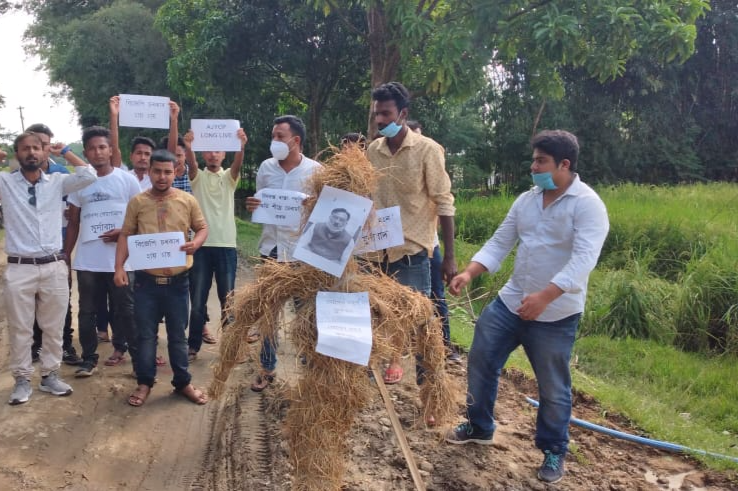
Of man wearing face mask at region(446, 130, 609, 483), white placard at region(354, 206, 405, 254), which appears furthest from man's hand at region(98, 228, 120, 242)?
man wearing face mask at region(446, 130, 609, 483)

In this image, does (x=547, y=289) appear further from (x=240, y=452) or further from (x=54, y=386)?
(x=54, y=386)

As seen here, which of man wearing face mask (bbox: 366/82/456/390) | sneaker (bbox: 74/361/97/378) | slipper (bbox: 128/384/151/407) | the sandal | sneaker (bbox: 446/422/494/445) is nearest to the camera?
sneaker (bbox: 446/422/494/445)

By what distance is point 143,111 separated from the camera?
4.80m

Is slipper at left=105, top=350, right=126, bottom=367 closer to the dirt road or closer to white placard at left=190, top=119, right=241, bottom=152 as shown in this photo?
the dirt road

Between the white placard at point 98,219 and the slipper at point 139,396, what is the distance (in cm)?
120

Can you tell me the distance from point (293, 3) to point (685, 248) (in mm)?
7642

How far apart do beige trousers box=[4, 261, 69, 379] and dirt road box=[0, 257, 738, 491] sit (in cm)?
28

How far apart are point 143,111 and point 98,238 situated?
3.53ft

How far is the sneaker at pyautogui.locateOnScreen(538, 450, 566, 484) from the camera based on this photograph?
3.33 m

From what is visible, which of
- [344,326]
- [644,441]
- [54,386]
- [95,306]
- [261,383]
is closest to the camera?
[344,326]

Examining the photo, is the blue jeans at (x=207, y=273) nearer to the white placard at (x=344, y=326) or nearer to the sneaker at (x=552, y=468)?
the white placard at (x=344, y=326)

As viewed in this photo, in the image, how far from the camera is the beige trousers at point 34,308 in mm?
4109

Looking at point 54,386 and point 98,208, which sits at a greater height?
point 98,208

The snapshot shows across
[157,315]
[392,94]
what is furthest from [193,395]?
[392,94]
